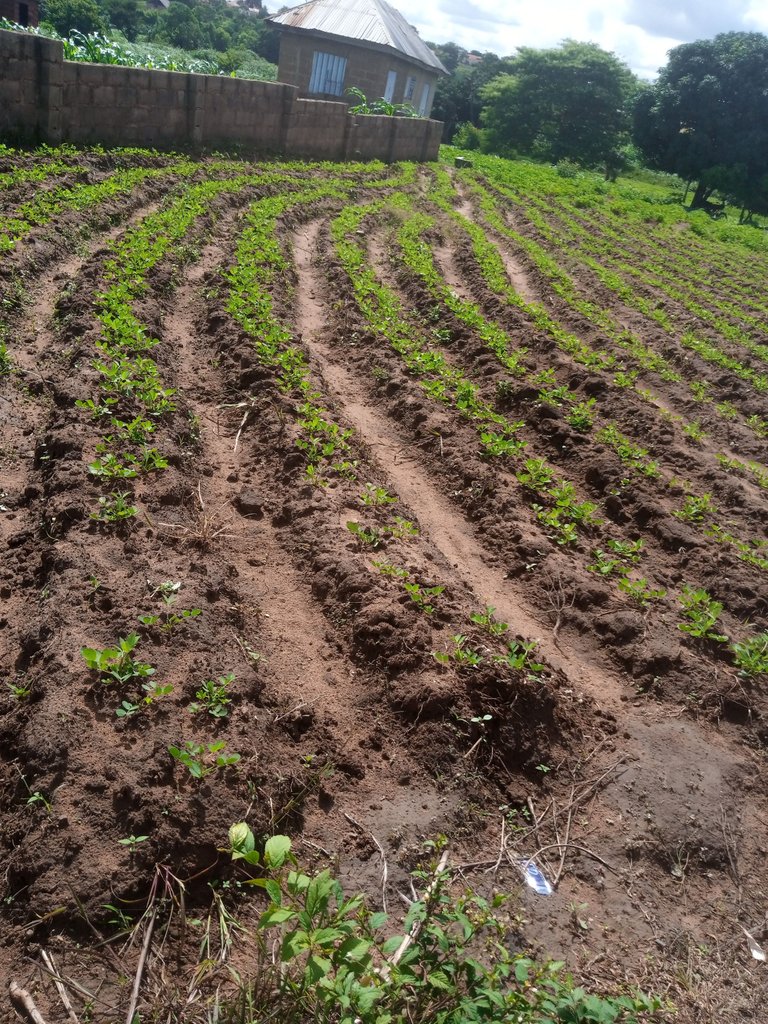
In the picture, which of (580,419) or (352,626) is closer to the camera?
(352,626)

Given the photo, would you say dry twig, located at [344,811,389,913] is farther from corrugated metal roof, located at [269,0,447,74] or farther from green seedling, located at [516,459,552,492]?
corrugated metal roof, located at [269,0,447,74]

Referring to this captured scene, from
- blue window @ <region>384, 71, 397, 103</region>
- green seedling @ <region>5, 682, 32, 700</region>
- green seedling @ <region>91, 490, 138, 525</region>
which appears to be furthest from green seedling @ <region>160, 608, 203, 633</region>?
blue window @ <region>384, 71, 397, 103</region>

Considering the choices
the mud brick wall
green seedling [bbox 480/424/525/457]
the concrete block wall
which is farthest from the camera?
the concrete block wall

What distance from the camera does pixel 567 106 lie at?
44281 mm

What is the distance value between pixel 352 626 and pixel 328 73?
35.5 meters

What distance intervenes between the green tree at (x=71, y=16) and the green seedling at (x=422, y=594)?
51.4 metres

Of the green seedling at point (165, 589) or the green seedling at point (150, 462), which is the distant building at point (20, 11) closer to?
the green seedling at point (150, 462)

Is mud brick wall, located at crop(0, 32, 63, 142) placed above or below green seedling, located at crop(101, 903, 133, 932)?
above

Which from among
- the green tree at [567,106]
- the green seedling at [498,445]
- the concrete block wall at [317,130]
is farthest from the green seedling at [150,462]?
the green tree at [567,106]

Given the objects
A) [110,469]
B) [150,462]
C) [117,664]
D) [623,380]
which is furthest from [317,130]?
[117,664]

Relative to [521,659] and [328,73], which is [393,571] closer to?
[521,659]

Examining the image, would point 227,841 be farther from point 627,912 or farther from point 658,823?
point 658,823

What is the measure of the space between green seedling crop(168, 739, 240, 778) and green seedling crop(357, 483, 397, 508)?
107 inches

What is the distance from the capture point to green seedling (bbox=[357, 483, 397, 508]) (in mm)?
6125
